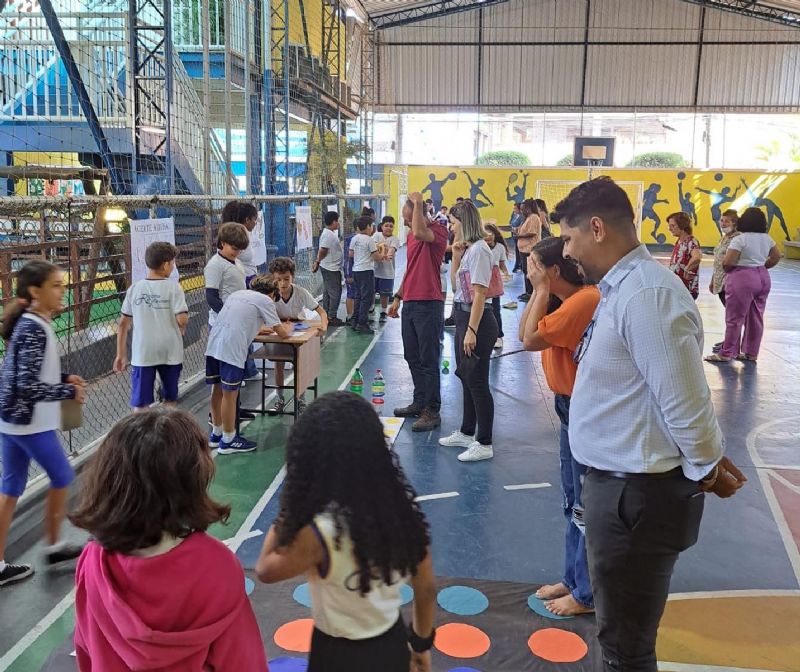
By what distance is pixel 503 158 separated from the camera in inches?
1098

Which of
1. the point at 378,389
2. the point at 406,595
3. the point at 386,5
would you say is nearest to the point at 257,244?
the point at 378,389

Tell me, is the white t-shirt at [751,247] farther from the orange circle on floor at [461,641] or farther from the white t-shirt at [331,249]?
the orange circle on floor at [461,641]

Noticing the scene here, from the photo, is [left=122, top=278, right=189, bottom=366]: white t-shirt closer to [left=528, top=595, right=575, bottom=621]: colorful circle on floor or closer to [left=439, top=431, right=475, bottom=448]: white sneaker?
[left=439, top=431, right=475, bottom=448]: white sneaker

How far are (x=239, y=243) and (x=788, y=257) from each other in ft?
82.2

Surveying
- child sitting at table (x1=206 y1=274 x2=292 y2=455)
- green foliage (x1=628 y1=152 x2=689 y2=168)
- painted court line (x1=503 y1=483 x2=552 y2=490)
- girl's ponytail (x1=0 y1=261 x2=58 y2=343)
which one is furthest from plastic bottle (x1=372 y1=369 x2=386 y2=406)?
green foliage (x1=628 y1=152 x2=689 y2=168)

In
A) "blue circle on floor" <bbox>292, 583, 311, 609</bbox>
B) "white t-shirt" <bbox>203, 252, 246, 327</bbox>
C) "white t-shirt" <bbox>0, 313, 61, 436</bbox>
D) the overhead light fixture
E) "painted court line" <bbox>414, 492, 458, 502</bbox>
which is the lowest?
"blue circle on floor" <bbox>292, 583, 311, 609</bbox>

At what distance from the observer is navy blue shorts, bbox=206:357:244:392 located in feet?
17.5

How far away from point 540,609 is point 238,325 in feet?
9.65

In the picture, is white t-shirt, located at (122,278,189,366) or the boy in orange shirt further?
white t-shirt, located at (122,278,189,366)

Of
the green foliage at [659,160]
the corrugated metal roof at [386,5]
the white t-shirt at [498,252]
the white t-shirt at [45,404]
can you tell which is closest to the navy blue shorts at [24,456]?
the white t-shirt at [45,404]

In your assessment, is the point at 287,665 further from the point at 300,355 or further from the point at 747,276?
the point at 747,276

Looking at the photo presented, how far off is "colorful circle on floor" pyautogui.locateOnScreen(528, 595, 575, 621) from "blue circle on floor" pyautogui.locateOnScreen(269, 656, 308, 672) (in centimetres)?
117

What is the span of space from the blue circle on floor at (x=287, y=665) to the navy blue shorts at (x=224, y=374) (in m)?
2.66

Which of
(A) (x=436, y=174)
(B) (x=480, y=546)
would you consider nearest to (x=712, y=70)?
(A) (x=436, y=174)
